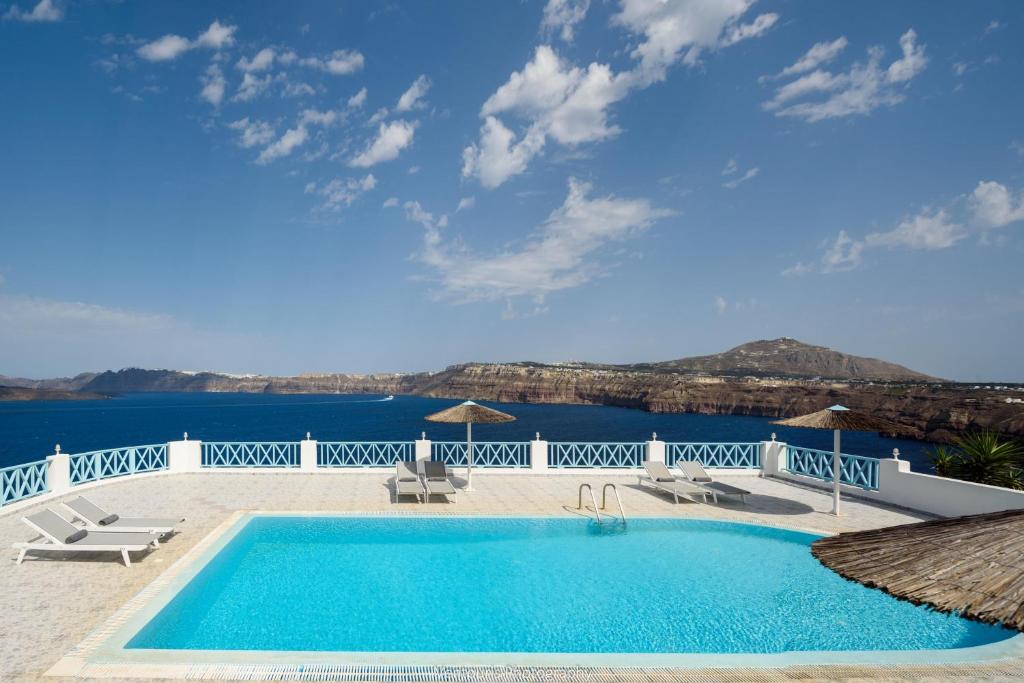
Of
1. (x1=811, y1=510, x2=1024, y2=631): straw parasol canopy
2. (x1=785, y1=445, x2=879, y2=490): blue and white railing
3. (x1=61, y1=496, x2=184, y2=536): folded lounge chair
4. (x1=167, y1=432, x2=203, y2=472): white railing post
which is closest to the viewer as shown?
(x1=811, y1=510, x2=1024, y2=631): straw parasol canopy

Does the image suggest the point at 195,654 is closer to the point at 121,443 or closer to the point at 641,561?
the point at 641,561

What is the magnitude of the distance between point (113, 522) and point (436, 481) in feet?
20.0

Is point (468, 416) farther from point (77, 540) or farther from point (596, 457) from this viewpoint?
point (77, 540)

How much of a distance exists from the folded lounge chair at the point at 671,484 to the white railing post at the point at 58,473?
13.0 m

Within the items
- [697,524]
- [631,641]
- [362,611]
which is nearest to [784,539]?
[697,524]

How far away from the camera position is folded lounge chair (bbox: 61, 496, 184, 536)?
8.91m

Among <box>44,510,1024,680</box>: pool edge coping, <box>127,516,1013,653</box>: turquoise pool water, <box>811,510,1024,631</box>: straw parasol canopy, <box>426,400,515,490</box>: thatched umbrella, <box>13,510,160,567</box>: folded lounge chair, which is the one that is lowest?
<box>127,516,1013,653</box>: turquoise pool water

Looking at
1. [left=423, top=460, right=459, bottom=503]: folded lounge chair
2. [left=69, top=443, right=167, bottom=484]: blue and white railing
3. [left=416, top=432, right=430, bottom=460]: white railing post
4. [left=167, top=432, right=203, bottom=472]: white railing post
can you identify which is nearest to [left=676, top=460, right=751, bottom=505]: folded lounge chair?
[left=423, top=460, right=459, bottom=503]: folded lounge chair

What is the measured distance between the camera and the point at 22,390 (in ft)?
518

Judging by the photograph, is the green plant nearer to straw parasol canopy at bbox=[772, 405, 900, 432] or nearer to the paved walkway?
the paved walkway

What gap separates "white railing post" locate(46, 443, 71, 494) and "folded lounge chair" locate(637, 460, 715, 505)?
1302 cm

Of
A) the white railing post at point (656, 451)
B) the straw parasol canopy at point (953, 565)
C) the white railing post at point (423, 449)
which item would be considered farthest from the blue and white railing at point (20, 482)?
the white railing post at point (656, 451)

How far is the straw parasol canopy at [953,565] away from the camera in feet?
11.4

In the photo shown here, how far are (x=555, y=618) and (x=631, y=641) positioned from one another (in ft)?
3.35
